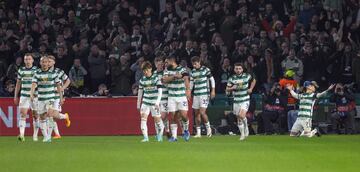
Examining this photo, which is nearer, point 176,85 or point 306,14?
point 176,85

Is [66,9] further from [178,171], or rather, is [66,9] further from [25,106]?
[178,171]

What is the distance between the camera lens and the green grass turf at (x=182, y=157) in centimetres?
1723

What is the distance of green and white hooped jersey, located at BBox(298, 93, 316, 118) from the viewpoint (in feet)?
102

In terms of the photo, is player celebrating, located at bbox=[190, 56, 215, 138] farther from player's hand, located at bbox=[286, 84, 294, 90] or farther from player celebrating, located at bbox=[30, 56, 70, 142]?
player celebrating, located at bbox=[30, 56, 70, 142]

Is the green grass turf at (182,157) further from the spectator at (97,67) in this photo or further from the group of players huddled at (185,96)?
the spectator at (97,67)

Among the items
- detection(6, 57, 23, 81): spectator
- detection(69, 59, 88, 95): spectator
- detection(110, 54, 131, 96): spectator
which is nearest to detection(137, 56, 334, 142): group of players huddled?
detection(110, 54, 131, 96): spectator

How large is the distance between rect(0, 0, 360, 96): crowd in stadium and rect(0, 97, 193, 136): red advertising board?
3.11 feet

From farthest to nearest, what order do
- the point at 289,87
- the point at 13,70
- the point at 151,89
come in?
the point at 13,70
the point at 289,87
the point at 151,89

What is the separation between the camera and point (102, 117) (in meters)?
33.0

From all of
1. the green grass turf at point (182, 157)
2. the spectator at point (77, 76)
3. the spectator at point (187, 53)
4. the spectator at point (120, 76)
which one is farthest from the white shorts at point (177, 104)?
the spectator at point (77, 76)

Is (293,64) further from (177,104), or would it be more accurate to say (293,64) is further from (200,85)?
(177,104)

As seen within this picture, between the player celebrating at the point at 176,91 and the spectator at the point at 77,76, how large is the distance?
6603 mm

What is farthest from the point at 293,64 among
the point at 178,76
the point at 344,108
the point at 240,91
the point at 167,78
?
the point at 167,78

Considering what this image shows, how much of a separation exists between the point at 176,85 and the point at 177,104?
0.53 m
